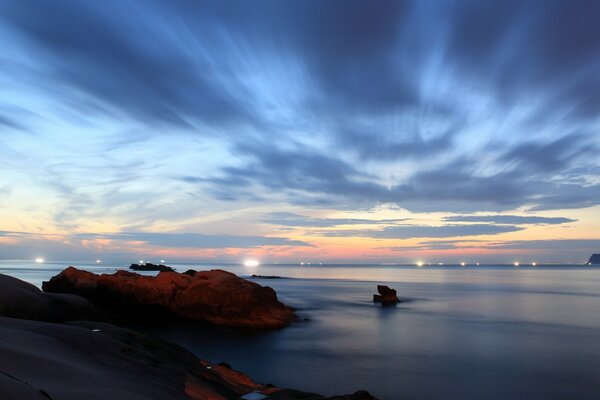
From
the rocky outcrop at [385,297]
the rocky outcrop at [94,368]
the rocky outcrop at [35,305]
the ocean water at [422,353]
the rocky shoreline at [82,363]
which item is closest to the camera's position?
the rocky outcrop at [94,368]

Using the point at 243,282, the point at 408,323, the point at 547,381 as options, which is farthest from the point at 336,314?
the point at 547,381

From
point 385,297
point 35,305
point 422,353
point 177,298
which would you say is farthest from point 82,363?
point 385,297

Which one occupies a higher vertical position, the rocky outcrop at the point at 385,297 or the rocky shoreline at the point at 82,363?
the rocky shoreline at the point at 82,363

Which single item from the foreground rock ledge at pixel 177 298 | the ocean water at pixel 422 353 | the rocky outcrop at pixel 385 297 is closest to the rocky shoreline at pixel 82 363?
the ocean water at pixel 422 353

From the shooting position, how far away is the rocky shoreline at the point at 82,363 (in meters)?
7.21

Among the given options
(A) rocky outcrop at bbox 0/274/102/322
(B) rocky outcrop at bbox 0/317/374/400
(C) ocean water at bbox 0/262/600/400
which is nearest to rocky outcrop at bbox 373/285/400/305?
(C) ocean water at bbox 0/262/600/400

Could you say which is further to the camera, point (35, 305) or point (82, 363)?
point (35, 305)

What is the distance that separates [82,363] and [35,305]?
9608 millimetres

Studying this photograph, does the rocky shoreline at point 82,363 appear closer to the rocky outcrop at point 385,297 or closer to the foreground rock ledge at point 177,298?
the foreground rock ledge at point 177,298

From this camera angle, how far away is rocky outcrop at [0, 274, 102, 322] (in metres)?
15.8

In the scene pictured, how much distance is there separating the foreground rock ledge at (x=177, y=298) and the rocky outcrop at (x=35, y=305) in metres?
20.7

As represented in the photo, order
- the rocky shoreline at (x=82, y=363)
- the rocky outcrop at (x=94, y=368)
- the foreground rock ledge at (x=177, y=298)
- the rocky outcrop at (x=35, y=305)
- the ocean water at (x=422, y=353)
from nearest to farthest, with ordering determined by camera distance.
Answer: the rocky outcrop at (x=94, y=368) < the rocky shoreline at (x=82, y=363) < the rocky outcrop at (x=35, y=305) < the ocean water at (x=422, y=353) < the foreground rock ledge at (x=177, y=298)

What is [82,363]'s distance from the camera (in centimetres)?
970

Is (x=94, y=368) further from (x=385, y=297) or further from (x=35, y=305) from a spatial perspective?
(x=385, y=297)
